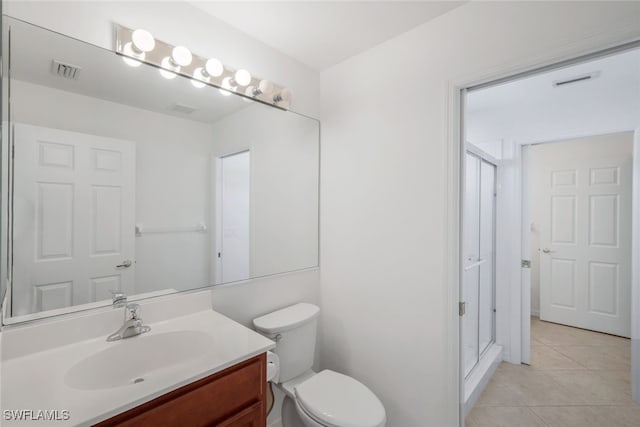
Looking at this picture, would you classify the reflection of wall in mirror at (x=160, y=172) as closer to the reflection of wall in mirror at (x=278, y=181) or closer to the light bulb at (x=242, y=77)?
the reflection of wall in mirror at (x=278, y=181)

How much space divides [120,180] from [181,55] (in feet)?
2.04

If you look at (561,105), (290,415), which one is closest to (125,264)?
(290,415)

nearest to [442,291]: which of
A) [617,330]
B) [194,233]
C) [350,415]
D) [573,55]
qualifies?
[350,415]

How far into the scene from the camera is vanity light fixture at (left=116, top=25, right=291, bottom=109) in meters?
1.21

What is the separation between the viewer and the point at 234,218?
5.37 ft

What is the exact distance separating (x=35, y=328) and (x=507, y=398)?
107 inches

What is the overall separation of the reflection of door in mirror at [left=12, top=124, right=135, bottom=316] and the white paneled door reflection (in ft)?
6.80

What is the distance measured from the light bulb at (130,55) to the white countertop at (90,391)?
45.0 inches

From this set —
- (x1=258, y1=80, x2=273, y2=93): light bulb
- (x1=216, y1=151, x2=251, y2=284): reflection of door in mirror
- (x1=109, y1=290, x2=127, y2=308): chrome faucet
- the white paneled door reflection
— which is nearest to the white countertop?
(x1=109, y1=290, x2=127, y2=308): chrome faucet

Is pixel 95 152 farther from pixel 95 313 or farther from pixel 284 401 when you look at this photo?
pixel 284 401

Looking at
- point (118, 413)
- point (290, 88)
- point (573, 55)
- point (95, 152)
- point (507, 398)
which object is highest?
point (290, 88)

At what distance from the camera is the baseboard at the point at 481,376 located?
1.94 m

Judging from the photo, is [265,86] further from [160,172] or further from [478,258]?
[478,258]

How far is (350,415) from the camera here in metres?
1.27
